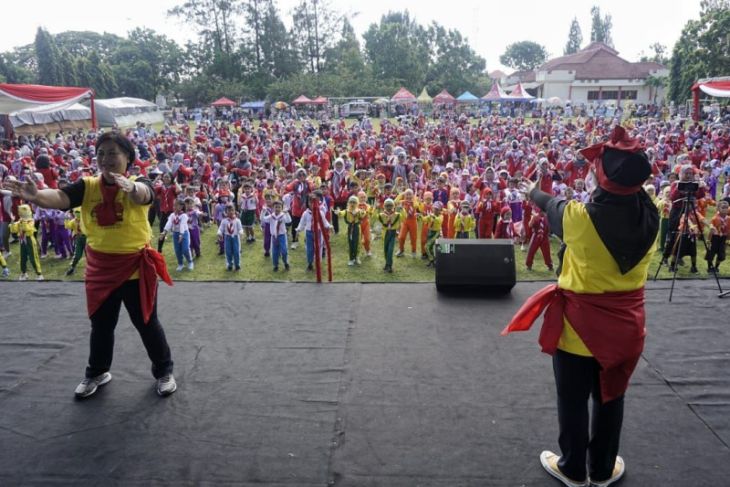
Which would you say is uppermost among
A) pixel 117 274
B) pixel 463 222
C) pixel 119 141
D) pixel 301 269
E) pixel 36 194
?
pixel 119 141

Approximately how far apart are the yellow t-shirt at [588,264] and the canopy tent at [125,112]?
123ft

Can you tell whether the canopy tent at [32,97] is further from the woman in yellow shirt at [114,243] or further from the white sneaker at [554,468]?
the white sneaker at [554,468]

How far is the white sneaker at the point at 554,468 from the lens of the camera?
3051 mm

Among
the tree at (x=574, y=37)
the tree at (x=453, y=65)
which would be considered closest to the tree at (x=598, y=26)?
the tree at (x=574, y=37)

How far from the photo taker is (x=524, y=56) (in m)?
91.8

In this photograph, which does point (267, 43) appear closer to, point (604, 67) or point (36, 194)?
point (604, 67)

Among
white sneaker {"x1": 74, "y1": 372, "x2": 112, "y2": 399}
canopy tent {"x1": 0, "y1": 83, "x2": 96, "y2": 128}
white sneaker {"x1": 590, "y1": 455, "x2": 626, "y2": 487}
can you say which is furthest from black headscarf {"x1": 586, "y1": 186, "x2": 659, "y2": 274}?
canopy tent {"x1": 0, "y1": 83, "x2": 96, "y2": 128}

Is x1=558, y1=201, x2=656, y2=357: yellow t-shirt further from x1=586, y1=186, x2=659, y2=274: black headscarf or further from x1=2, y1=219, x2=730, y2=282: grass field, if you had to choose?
x1=2, y1=219, x2=730, y2=282: grass field

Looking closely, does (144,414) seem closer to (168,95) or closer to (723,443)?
(723,443)

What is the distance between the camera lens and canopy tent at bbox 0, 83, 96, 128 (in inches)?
597

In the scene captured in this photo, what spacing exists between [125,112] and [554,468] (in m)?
41.2

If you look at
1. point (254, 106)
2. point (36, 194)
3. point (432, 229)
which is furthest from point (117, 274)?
point (254, 106)

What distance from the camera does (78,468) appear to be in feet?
10.8

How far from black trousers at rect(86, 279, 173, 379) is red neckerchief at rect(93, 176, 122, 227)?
1.56ft
